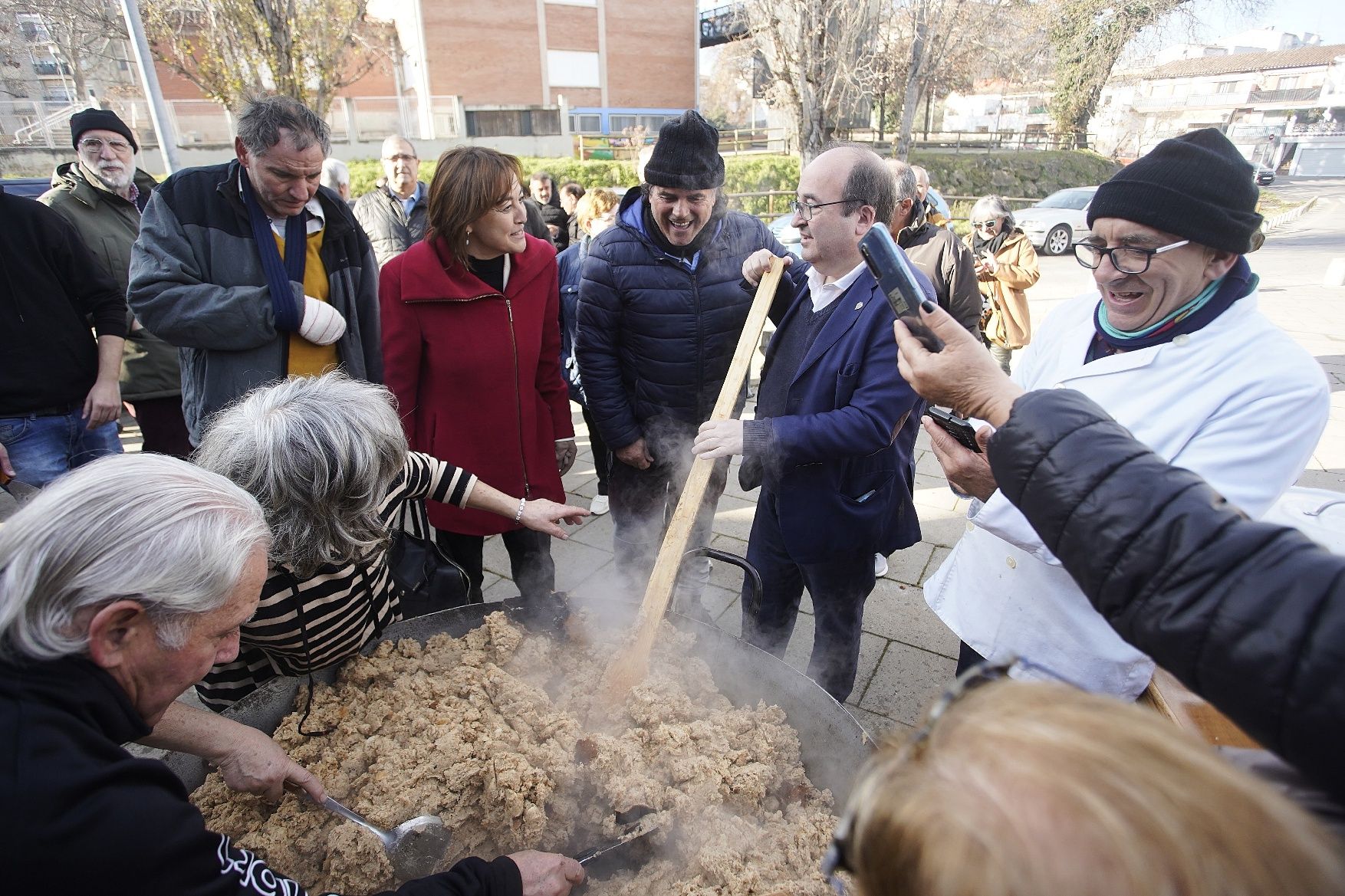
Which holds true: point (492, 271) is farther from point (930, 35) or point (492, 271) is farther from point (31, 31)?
point (31, 31)

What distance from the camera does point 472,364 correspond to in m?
2.71

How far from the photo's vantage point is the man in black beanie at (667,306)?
9.11ft

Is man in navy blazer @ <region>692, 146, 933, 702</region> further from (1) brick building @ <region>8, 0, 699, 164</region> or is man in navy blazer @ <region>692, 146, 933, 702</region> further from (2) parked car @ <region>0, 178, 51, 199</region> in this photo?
(1) brick building @ <region>8, 0, 699, 164</region>

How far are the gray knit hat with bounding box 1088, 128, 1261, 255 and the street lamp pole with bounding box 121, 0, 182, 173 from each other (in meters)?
8.23

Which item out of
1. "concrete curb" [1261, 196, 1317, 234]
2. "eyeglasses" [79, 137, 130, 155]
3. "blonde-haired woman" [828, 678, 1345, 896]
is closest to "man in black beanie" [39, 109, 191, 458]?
"eyeglasses" [79, 137, 130, 155]

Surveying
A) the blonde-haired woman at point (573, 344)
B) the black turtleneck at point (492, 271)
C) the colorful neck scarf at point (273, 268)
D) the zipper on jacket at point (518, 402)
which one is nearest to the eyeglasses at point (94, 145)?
the colorful neck scarf at point (273, 268)

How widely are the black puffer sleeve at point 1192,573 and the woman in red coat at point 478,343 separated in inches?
80.7

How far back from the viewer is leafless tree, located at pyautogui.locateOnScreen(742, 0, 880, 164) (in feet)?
52.9

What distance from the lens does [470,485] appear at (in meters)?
2.25

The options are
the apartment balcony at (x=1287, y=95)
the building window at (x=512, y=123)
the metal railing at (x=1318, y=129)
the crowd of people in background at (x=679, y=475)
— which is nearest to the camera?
the crowd of people in background at (x=679, y=475)

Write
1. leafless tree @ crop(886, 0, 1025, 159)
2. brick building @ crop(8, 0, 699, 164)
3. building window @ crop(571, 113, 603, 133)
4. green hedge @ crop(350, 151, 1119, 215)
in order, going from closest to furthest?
leafless tree @ crop(886, 0, 1025, 159), green hedge @ crop(350, 151, 1119, 215), brick building @ crop(8, 0, 699, 164), building window @ crop(571, 113, 603, 133)

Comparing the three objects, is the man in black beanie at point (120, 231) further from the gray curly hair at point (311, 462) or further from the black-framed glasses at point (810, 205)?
the black-framed glasses at point (810, 205)

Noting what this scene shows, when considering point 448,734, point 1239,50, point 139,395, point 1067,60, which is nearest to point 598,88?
point 1067,60

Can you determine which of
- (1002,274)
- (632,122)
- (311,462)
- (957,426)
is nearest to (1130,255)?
(957,426)
